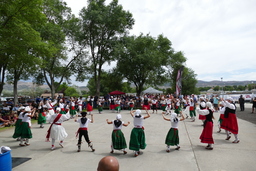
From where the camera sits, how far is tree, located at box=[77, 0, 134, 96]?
99.5ft

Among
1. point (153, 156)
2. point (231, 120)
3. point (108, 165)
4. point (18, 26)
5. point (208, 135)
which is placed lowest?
point (153, 156)

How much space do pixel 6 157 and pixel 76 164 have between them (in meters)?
2.09

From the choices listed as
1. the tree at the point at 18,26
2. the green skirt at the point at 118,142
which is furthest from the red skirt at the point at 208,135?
the tree at the point at 18,26

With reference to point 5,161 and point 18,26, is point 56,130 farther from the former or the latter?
point 18,26

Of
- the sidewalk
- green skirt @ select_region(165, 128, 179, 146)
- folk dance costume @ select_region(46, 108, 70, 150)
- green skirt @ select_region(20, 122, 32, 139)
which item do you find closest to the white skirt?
folk dance costume @ select_region(46, 108, 70, 150)

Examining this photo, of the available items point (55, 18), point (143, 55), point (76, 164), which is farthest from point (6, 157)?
point (55, 18)

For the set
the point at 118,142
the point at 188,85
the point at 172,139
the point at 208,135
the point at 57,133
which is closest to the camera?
the point at 118,142

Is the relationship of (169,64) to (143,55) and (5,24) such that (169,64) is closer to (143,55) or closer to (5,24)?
(143,55)

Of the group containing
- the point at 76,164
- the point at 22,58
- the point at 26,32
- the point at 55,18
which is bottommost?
the point at 76,164

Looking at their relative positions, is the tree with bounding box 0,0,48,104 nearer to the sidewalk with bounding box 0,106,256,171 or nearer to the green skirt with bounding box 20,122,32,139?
the green skirt with bounding box 20,122,32,139

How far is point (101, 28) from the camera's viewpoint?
31484 mm

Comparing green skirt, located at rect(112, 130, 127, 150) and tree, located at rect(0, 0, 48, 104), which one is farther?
tree, located at rect(0, 0, 48, 104)

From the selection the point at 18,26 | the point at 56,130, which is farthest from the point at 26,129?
the point at 18,26

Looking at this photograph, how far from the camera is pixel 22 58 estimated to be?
1594 centimetres
